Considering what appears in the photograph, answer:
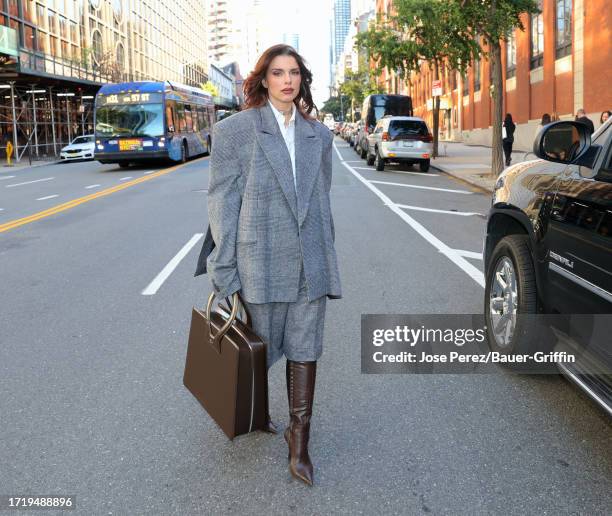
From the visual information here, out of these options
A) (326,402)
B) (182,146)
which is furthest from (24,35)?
(326,402)

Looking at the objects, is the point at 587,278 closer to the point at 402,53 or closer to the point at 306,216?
the point at 306,216

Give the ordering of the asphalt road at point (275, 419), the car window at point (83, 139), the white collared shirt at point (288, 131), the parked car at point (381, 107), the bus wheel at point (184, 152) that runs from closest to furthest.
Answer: the asphalt road at point (275, 419)
the white collared shirt at point (288, 131)
the bus wheel at point (184, 152)
the parked car at point (381, 107)
the car window at point (83, 139)

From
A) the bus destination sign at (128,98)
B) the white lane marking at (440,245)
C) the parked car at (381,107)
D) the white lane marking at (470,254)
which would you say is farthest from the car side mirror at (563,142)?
the parked car at (381,107)

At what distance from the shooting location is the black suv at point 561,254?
3422mm

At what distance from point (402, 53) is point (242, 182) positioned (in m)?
22.1

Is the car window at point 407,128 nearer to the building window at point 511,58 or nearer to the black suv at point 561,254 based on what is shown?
the building window at point 511,58

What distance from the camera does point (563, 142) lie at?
13.2ft

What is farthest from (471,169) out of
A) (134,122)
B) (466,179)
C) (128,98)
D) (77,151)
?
(77,151)

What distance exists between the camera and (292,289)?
3254 millimetres

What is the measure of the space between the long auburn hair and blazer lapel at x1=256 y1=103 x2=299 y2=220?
0.14 metres

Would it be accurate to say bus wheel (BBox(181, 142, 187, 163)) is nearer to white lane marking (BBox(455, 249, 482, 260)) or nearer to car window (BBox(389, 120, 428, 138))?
car window (BBox(389, 120, 428, 138))

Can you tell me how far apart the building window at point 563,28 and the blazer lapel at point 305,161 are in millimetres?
27986

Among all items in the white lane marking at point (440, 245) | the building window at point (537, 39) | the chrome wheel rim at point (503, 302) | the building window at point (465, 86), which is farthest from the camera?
the building window at point (465, 86)

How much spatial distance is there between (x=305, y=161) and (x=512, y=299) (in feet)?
6.57
